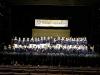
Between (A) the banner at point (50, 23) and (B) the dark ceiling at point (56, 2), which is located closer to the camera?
(B) the dark ceiling at point (56, 2)

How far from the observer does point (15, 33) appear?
17.1m

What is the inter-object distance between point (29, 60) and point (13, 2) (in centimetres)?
415

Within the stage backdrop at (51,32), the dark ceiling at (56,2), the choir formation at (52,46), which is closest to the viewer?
the choir formation at (52,46)

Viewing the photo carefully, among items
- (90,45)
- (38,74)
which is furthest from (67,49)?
(38,74)

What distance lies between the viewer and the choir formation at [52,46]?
13.7m

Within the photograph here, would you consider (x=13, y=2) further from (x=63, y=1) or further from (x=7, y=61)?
(x=7, y=61)

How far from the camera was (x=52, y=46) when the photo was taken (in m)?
15.2

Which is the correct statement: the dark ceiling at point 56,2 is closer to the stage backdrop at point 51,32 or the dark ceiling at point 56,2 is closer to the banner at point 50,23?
the banner at point 50,23

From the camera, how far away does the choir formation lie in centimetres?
1369

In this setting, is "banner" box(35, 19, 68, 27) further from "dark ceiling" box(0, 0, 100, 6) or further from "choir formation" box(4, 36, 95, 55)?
"dark ceiling" box(0, 0, 100, 6)

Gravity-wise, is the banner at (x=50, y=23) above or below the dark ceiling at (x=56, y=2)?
below

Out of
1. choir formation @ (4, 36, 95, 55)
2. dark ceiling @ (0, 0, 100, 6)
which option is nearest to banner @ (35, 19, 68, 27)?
choir formation @ (4, 36, 95, 55)

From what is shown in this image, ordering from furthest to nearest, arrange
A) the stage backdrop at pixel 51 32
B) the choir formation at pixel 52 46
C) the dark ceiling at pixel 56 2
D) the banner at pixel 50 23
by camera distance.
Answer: the stage backdrop at pixel 51 32 → the banner at pixel 50 23 → the dark ceiling at pixel 56 2 → the choir formation at pixel 52 46

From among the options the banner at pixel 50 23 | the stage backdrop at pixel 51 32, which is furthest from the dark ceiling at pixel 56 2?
the stage backdrop at pixel 51 32
